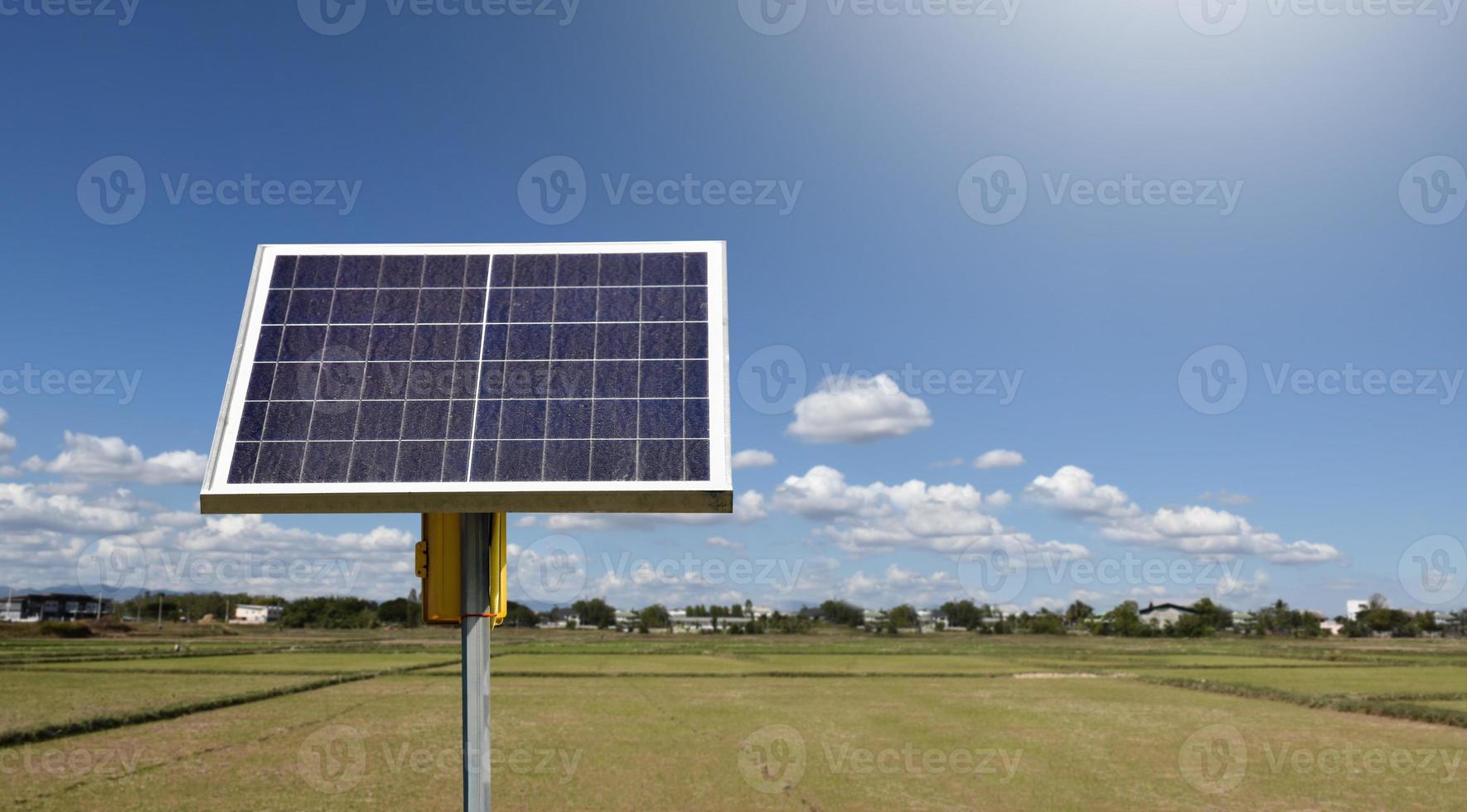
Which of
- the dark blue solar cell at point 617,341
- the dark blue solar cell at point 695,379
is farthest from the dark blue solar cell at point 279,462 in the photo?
the dark blue solar cell at point 695,379

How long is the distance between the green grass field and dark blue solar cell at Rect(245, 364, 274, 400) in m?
18.7

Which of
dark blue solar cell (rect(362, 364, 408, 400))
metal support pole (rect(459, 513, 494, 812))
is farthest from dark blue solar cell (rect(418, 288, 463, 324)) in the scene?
metal support pole (rect(459, 513, 494, 812))

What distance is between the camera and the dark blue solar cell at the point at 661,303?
9.16m

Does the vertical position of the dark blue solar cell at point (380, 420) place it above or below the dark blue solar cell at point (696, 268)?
below

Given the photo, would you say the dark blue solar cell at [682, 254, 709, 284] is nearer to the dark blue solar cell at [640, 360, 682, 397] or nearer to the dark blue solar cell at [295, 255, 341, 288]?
the dark blue solar cell at [640, 360, 682, 397]

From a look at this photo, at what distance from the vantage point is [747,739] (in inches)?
1404

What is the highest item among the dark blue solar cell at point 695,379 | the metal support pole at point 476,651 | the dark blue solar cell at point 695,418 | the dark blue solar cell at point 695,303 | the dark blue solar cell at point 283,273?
the dark blue solar cell at point 283,273

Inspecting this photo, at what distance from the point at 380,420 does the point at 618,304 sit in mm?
2579

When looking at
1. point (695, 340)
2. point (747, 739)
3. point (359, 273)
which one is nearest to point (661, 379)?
point (695, 340)

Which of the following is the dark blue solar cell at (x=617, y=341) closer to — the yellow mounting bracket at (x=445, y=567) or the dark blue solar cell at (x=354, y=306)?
the yellow mounting bracket at (x=445, y=567)

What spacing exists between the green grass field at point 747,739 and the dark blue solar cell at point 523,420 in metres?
18.8

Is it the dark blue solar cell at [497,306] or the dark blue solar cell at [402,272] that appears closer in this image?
the dark blue solar cell at [497,306]

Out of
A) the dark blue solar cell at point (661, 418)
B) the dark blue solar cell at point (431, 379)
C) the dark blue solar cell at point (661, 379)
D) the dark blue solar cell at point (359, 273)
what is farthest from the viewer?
the dark blue solar cell at point (359, 273)

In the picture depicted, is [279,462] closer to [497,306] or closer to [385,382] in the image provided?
[385,382]
